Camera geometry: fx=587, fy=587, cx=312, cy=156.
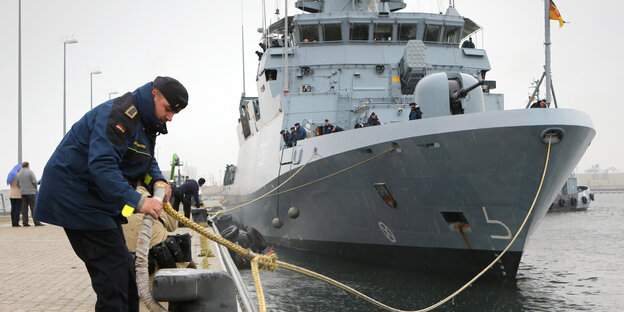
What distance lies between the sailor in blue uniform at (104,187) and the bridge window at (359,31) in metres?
13.5

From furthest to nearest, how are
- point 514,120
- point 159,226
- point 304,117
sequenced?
point 304,117, point 514,120, point 159,226

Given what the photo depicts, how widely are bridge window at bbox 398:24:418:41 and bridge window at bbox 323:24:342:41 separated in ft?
5.50

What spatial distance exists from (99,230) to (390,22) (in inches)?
552

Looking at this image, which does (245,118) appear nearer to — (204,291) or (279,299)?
(279,299)

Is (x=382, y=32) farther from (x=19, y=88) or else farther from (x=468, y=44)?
(x=19, y=88)

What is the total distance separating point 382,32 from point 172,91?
45.0 feet

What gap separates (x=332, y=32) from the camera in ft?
53.1

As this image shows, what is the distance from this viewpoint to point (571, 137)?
8.80 m

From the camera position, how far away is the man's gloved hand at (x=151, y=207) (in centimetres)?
288

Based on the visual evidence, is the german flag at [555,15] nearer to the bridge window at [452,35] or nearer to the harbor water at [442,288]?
the bridge window at [452,35]

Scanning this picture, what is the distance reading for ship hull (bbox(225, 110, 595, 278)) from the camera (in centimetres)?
891

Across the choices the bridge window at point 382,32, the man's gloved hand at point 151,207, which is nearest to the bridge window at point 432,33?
the bridge window at point 382,32

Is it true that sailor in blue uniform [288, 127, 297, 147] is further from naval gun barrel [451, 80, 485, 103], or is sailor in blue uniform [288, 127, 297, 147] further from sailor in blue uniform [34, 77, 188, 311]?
sailor in blue uniform [34, 77, 188, 311]

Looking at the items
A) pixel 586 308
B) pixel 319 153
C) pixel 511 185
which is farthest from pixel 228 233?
pixel 586 308
